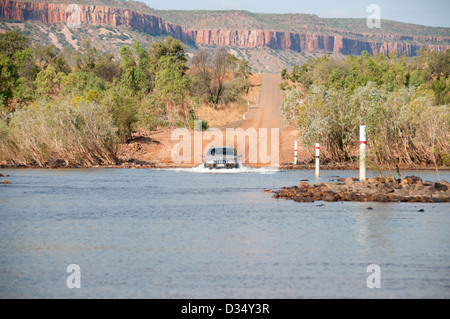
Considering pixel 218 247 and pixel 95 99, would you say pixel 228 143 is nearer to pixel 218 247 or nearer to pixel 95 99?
pixel 95 99

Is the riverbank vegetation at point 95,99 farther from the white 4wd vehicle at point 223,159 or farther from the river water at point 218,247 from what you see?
the river water at point 218,247

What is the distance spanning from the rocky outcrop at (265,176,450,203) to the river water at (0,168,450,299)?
52.2 inches

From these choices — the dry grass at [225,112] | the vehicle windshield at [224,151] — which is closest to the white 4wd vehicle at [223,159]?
the vehicle windshield at [224,151]

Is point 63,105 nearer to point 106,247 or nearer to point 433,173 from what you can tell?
point 433,173

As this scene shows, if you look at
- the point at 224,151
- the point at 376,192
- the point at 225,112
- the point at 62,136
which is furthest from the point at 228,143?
the point at 376,192

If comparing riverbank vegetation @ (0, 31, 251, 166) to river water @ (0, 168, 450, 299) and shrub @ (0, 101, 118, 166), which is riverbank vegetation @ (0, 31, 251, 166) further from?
river water @ (0, 168, 450, 299)

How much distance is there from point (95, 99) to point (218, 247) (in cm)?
4744

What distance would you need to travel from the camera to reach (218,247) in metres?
13.9

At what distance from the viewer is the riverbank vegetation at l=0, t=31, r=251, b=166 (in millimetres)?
46531

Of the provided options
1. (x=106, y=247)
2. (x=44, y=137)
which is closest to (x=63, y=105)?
(x=44, y=137)

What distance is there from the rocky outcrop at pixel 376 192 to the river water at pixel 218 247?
1.32 m

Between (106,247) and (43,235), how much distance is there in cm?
248

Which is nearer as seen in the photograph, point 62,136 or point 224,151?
point 224,151

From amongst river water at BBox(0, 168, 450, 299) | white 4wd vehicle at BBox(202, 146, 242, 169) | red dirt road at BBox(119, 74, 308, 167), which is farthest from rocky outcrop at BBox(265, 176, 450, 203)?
red dirt road at BBox(119, 74, 308, 167)
